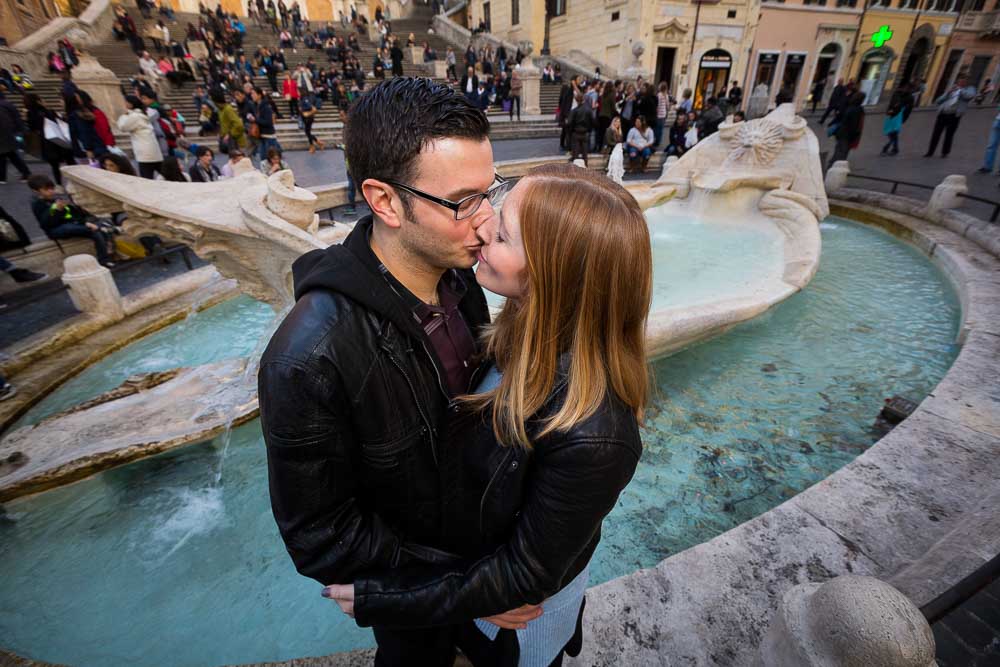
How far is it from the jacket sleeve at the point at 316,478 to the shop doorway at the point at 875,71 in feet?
115

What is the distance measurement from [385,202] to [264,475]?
2.83 meters

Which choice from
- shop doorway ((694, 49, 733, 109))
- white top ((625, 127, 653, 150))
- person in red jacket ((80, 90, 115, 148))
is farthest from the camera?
shop doorway ((694, 49, 733, 109))

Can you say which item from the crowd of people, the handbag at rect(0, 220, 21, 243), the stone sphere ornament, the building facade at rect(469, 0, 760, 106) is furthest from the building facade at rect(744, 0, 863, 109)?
the handbag at rect(0, 220, 21, 243)

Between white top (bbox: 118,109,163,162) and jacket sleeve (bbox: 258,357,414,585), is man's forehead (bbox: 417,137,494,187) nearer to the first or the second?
jacket sleeve (bbox: 258,357,414,585)

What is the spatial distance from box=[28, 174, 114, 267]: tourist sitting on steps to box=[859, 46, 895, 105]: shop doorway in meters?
35.0

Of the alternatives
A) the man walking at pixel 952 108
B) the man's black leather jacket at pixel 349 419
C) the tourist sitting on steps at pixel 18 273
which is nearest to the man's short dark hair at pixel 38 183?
the tourist sitting on steps at pixel 18 273

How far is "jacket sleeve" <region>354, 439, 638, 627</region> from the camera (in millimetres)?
952

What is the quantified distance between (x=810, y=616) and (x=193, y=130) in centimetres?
1853

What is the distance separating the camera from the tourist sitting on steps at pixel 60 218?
5906 millimetres

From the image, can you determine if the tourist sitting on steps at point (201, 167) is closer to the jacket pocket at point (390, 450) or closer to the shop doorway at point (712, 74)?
the jacket pocket at point (390, 450)

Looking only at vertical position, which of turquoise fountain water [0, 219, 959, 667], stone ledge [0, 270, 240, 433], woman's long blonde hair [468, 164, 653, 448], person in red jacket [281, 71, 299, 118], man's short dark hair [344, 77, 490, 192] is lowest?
turquoise fountain water [0, 219, 959, 667]

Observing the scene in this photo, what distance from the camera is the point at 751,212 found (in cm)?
695

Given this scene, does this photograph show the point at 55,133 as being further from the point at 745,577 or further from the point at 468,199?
the point at 745,577

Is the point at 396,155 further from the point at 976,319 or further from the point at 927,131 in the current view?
the point at 927,131
